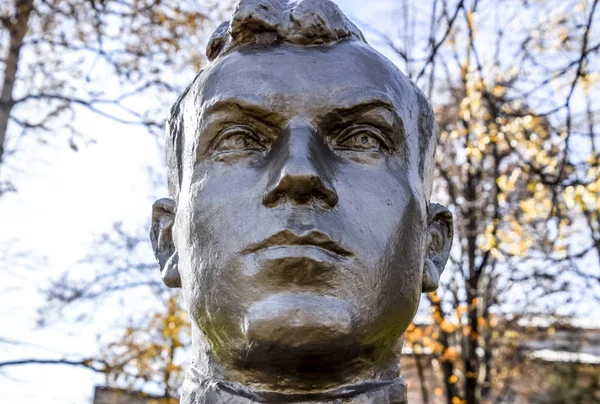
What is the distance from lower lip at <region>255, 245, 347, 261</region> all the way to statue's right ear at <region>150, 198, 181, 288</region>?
72 cm

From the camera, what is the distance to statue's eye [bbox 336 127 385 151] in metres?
2.59

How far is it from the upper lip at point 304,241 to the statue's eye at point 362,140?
1.48ft

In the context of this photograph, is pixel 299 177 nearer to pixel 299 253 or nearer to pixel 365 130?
pixel 299 253

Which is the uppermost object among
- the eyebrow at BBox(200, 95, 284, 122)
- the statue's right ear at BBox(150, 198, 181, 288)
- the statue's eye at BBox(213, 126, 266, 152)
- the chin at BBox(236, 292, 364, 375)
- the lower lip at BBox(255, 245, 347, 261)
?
the eyebrow at BBox(200, 95, 284, 122)

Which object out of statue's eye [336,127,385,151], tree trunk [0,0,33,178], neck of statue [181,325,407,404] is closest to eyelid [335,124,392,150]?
statue's eye [336,127,385,151]

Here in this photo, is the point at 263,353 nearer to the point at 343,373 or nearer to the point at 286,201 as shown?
the point at 343,373

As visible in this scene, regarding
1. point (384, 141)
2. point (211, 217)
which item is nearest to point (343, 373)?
point (211, 217)

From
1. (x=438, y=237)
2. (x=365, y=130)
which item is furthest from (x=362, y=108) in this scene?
(x=438, y=237)

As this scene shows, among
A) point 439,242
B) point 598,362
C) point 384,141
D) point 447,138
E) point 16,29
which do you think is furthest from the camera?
point 598,362

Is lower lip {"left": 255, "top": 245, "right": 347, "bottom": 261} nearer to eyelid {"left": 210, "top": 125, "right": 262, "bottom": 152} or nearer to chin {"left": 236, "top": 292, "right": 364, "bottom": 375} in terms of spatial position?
chin {"left": 236, "top": 292, "right": 364, "bottom": 375}

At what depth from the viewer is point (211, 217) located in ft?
8.12

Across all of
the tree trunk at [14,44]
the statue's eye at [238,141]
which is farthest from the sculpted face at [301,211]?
the tree trunk at [14,44]

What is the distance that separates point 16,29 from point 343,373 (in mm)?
6603

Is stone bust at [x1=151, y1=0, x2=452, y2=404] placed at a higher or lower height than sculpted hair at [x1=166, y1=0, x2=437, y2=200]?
lower
